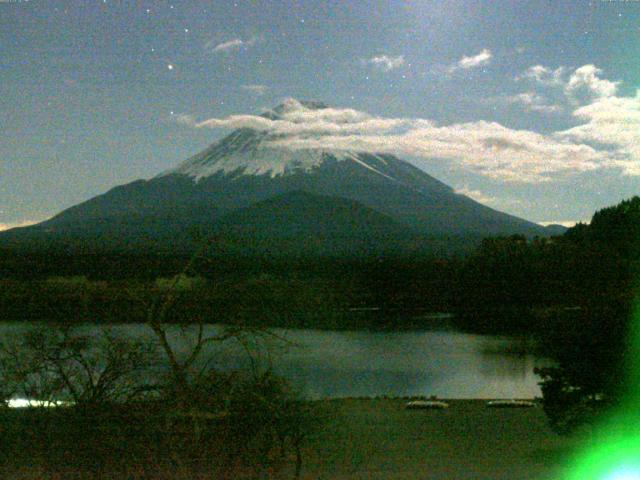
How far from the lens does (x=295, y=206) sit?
308 ft

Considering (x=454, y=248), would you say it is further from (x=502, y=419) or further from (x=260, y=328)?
(x=260, y=328)

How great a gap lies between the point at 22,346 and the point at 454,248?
6648 centimetres

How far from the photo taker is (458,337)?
94.8 feet

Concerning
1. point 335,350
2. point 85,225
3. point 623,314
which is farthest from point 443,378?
point 85,225

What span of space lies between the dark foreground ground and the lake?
13.7 ft

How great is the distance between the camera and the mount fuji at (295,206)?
234 feet

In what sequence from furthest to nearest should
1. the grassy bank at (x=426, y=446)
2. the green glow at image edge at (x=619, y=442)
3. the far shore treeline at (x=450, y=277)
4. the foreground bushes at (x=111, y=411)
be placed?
1. the far shore treeline at (x=450, y=277)
2. the grassy bank at (x=426, y=446)
3. the green glow at image edge at (x=619, y=442)
4. the foreground bushes at (x=111, y=411)

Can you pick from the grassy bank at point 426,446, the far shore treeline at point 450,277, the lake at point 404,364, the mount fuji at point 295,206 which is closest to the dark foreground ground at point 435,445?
the grassy bank at point 426,446

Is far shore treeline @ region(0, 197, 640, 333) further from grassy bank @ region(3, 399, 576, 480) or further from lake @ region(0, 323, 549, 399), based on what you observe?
grassy bank @ region(3, 399, 576, 480)

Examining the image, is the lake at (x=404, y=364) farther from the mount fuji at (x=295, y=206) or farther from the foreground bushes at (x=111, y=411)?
the mount fuji at (x=295, y=206)

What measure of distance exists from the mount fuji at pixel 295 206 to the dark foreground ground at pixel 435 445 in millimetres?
46343

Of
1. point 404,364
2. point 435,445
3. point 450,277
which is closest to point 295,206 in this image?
point 450,277

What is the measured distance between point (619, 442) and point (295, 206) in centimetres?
8802

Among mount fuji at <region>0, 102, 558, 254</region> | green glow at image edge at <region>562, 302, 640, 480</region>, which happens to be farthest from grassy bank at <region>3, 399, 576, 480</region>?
mount fuji at <region>0, 102, 558, 254</region>
